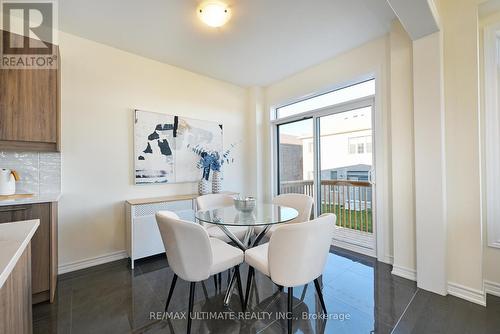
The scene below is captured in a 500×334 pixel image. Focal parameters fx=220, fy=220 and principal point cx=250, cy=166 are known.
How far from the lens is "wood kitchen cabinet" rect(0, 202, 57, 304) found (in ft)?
6.09

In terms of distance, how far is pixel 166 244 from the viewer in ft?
5.37

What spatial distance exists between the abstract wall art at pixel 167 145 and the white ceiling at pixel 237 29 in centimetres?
89

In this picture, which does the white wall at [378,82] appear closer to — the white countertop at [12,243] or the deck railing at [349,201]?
the deck railing at [349,201]

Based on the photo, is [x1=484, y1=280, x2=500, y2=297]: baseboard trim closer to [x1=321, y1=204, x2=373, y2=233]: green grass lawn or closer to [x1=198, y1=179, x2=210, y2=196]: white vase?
[x1=321, y1=204, x2=373, y2=233]: green grass lawn

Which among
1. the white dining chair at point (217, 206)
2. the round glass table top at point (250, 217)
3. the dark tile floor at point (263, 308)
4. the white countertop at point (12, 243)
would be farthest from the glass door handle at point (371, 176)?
the white countertop at point (12, 243)

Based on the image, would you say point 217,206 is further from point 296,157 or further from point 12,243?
point 12,243

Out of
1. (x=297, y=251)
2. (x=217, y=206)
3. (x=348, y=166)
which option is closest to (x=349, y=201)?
(x=348, y=166)

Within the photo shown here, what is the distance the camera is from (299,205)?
8.55ft

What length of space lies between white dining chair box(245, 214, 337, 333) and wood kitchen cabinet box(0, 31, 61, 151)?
7.76ft

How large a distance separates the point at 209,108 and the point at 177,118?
654 millimetres

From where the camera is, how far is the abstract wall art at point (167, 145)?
3.01 metres

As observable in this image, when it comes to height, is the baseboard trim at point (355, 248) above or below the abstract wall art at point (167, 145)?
below

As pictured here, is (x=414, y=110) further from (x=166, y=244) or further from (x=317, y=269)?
(x=166, y=244)

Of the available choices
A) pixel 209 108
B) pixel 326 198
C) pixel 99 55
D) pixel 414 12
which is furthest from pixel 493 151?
pixel 99 55
